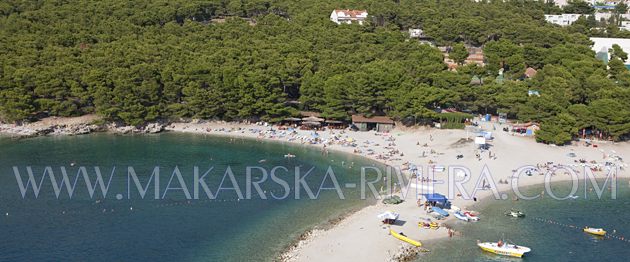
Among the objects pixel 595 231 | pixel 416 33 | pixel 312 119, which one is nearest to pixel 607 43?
pixel 416 33

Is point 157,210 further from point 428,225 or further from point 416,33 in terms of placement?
point 416,33

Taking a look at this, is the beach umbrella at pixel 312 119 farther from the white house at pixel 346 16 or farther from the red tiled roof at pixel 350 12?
the red tiled roof at pixel 350 12

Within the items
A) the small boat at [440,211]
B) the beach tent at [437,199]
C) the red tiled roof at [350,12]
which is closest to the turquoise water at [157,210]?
the beach tent at [437,199]

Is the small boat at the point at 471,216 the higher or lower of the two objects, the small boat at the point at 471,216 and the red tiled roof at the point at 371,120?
the lower

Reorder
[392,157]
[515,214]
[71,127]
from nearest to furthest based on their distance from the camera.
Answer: [515,214] → [392,157] → [71,127]

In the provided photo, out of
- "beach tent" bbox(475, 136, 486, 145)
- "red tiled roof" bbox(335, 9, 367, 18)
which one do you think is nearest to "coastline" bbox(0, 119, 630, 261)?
"beach tent" bbox(475, 136, 486, 145)

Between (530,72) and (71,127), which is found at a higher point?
(530,72)

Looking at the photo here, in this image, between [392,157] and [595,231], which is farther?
[392,157]

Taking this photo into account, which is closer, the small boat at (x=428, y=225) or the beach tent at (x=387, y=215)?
the small boat at (x=428, y=225)

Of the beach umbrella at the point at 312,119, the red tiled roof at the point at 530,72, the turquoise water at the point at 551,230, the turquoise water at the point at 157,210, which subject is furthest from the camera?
the red tiled roof at the point at 530,72
